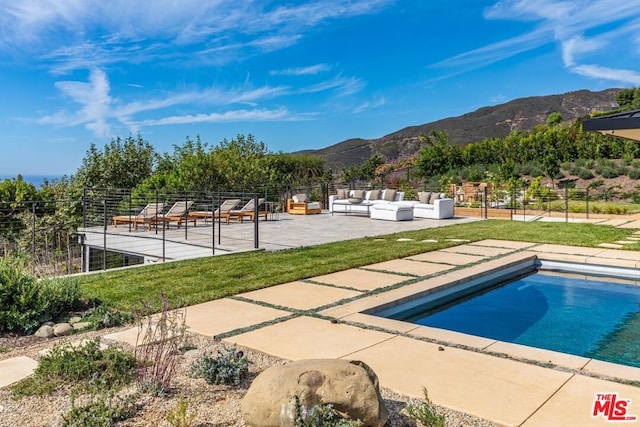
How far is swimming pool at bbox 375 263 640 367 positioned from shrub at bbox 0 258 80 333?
2.95m

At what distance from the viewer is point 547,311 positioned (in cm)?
554

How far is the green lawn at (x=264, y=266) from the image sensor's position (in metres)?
5.23

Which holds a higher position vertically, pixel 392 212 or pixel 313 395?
pixel 392 212

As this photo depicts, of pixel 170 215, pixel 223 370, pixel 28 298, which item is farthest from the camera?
pixel 170 215

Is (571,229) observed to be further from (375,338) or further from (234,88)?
(234,88)

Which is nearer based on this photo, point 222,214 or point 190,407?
point 190,407

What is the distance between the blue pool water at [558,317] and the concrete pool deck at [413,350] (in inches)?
16.2

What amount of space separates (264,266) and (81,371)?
13.0 ft

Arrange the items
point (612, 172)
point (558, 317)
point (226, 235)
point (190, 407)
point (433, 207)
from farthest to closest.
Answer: point (612, 172)
point (433, 207)
point (226, 235)
point (558, 317)
point (190, 407)

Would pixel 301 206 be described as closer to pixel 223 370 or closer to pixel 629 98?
pixel 223 370

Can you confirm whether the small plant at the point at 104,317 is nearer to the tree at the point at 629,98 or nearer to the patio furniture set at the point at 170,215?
the patio furniture set at the point at 170,215

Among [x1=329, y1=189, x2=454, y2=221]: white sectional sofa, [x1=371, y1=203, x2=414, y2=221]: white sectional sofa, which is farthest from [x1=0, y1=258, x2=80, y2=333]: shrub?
[x1=329, y1=189, x2=454, y2=221]: white sectional sofa

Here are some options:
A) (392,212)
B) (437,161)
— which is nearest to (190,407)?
(392,212)

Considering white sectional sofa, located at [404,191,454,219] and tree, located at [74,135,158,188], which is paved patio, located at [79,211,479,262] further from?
tree, located at [74,135,158,188]
